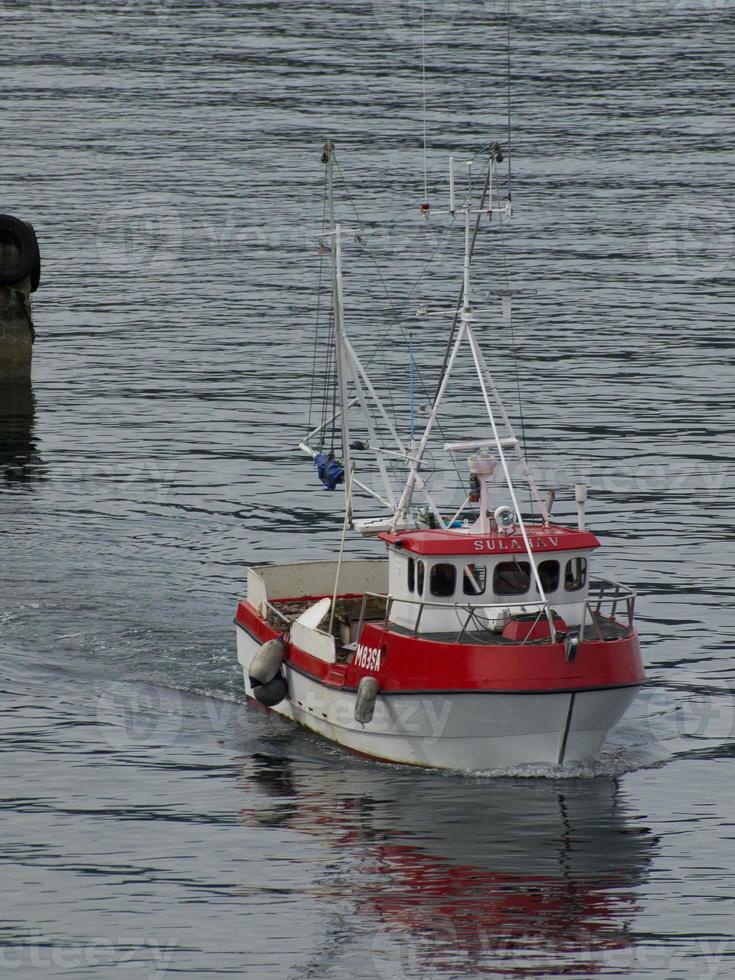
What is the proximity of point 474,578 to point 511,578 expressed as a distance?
63 centimetres

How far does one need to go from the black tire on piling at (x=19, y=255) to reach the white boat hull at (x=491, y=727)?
32.6 m

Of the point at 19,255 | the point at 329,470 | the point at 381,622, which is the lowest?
the point at 381,622

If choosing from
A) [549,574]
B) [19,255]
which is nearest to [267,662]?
[549,574]

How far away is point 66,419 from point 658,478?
18.5 meters

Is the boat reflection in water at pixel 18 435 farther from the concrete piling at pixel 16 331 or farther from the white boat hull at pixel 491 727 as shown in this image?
the white boat hull at pixel 491 727

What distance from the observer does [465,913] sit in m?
23.9

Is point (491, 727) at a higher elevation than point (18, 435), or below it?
below

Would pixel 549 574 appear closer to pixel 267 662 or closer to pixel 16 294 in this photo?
pixel 267 662

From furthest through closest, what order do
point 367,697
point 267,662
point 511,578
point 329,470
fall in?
point 329,470 → point 267,662 → point 511,578 → point 367,697

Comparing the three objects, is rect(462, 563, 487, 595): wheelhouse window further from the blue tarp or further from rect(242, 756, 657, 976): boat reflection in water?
the blue tarp

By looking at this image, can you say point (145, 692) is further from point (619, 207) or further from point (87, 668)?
point (619, 207)

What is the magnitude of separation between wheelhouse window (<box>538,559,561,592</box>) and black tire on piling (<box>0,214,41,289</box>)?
109ft

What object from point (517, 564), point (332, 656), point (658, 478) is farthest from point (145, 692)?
point (658, 478)

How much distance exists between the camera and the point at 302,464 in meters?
49.3
